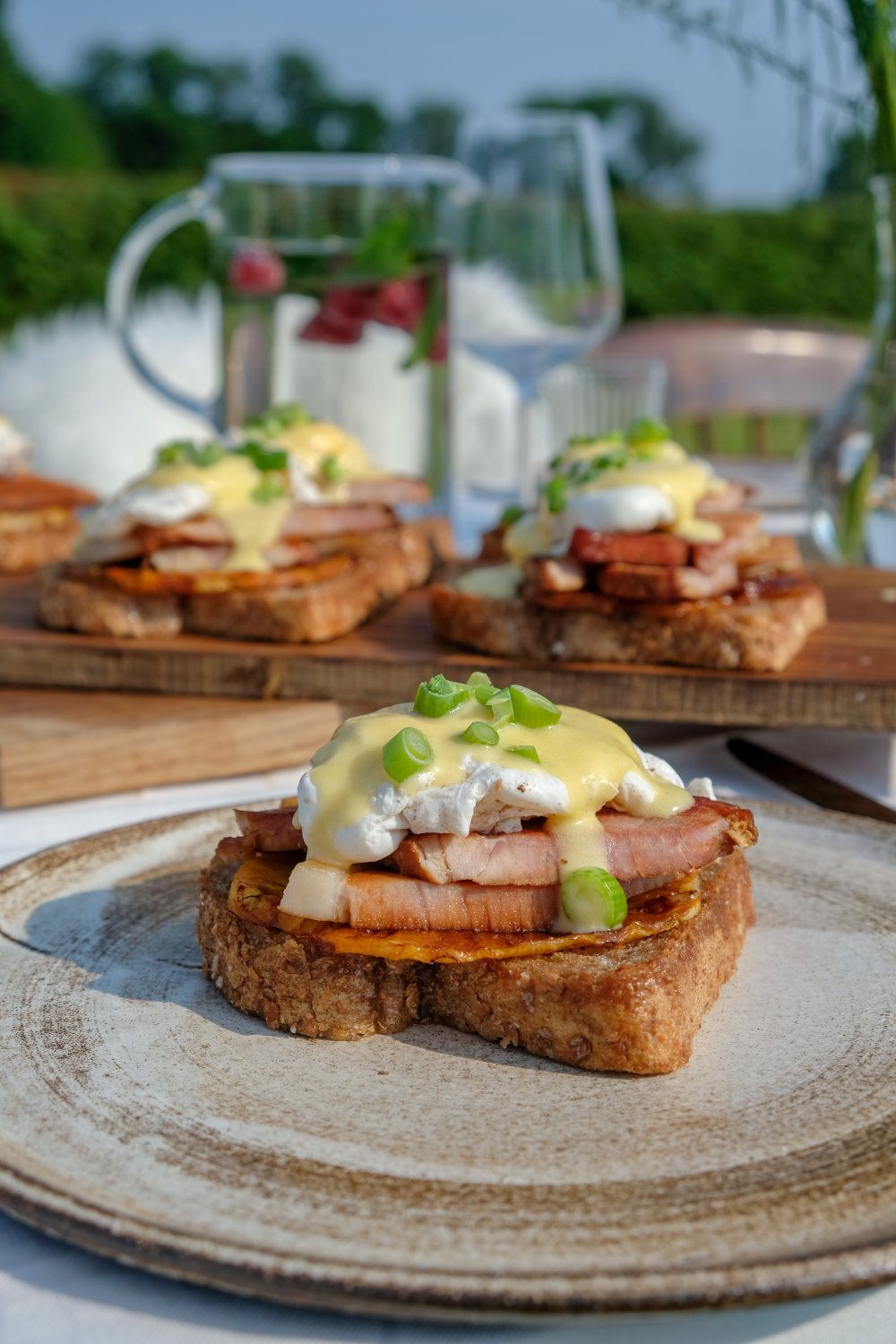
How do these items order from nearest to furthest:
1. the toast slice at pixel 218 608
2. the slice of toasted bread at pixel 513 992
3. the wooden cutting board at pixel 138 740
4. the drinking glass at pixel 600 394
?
the slice of toasted bread at pixel 513 992
the wooden cutting board at pixel 138 740
the toast slice at pixel 218 608
the drinking glass at pixel 600 394

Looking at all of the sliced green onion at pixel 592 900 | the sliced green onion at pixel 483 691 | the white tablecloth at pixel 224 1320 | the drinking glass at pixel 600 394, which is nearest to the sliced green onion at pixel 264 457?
the drinking glass at pixel 600 394

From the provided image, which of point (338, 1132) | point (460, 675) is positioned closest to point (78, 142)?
point (460, 675)

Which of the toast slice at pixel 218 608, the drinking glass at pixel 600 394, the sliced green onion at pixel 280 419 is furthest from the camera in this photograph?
the drinking glass at pixel 600 394

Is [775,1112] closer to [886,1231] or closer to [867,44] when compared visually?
[886,1231]

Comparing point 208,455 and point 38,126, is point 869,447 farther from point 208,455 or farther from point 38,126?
point 38,126

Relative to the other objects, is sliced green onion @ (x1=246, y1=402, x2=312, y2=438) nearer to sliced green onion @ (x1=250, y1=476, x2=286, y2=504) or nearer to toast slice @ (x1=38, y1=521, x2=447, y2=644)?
sliced green onion @ (x1=250, y1=476, x2=286, y2=504)

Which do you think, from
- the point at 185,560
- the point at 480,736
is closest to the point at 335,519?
the point at 185,560

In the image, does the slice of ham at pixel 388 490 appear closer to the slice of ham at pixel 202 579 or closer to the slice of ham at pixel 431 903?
the slice of ham at pixel 202 579
